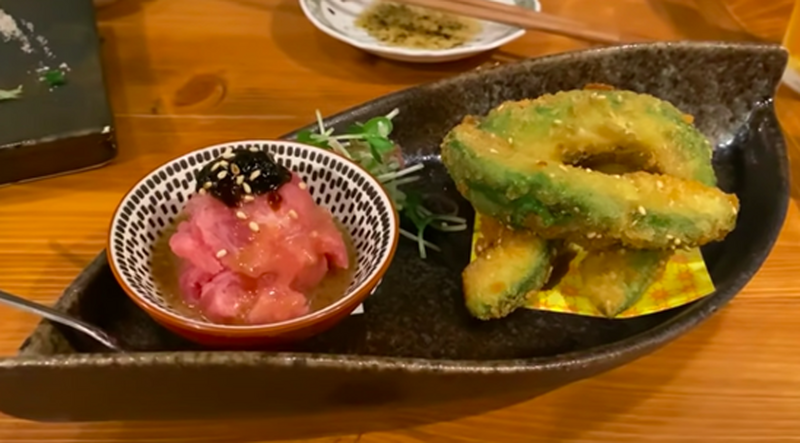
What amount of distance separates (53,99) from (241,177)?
521mm

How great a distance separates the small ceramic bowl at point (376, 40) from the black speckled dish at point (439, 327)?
0.75ft

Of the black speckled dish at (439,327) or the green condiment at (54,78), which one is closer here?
the black speckled dish at (439,327)

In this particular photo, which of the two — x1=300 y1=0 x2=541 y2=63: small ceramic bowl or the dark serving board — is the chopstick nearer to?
x1=300 y1=0 x2=541 y2=63: small ceramic bowl

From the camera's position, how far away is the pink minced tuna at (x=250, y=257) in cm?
96

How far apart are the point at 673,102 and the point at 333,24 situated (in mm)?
656

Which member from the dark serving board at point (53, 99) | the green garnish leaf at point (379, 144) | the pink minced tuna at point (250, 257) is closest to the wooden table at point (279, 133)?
the dark serving board at point (53, 99)

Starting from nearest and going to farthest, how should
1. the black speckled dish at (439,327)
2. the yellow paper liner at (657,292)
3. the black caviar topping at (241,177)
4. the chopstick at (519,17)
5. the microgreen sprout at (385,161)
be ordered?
the black speckled dish at (439,327)
the black caviar topping at (241,177)
the yellow paper liner at (657,292)
the microgreen sprout at (385,161)
the chopstick at (519,17)

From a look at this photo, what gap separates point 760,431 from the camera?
101 cm

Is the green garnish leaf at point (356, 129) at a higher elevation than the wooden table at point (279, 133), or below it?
higher

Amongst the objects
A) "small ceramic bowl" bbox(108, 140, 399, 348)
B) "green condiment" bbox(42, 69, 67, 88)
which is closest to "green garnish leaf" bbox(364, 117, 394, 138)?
"small ceramic bowl" bbox(108, 140, 399, 348)

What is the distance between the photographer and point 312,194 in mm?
1153

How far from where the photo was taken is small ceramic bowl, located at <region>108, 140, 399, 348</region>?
0.92m

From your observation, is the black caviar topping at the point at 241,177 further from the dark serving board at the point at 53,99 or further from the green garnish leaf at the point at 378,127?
the dark serving board at the point at 53,99

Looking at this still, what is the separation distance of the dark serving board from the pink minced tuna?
0.39 metres
